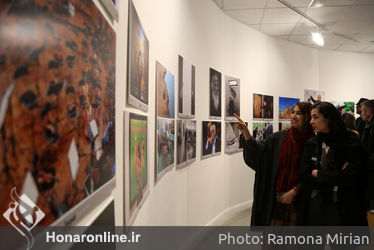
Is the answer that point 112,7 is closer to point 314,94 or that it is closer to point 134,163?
point 134,163

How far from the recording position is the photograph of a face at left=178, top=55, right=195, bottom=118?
373cm

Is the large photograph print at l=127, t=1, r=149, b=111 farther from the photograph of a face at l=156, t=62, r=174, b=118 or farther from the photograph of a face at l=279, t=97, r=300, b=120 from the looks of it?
the photograph of a face at l=279, t=97, r=300, b=120

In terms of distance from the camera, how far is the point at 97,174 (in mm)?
1249

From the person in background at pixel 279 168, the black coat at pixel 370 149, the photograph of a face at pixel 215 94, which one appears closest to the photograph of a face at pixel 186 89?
the person in background at pixel 279 168

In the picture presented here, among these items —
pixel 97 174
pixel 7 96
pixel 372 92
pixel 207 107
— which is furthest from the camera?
pixel 372 92

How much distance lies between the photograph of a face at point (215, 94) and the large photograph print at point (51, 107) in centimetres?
402

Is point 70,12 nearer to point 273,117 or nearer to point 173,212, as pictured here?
point 173,212

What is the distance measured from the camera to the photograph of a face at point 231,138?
612 cm

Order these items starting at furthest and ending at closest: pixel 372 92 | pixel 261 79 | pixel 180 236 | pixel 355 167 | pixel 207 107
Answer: pixel 372 92, pixel 261 79, pixel 207 107, pixel 180 236, pixel 355 167

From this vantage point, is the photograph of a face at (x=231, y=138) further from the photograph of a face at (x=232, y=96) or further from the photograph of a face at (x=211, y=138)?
the photograph of a face at (x=211, y=138)

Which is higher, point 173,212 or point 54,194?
point 54,194

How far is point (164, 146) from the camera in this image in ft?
9.77

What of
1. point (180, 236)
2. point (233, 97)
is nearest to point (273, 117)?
point (233, 97)

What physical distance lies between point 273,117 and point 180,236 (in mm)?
4800
